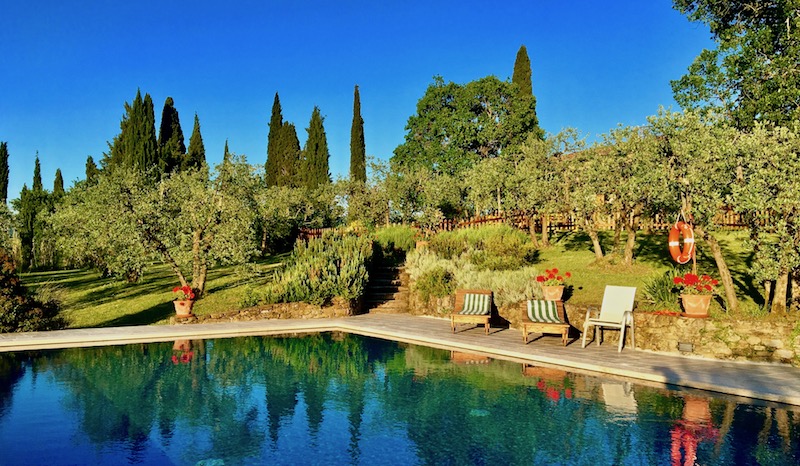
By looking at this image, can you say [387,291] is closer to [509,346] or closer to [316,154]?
[509,346]

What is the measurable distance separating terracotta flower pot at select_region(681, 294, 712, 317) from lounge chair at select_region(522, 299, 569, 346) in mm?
2501

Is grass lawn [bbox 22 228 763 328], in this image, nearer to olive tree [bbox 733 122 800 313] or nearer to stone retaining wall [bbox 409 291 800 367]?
stone retaining wall [bbox 409 291 800 367]

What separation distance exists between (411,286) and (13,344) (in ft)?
36.9

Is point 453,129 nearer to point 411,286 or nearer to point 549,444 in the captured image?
point 411,286

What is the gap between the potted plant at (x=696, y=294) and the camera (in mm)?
11367

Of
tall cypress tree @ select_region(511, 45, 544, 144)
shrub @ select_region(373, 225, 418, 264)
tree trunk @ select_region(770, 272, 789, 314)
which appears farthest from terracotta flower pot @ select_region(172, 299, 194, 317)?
tall cypress tree @ select_region(511, 45, 544, 144)

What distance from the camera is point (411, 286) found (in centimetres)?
1888

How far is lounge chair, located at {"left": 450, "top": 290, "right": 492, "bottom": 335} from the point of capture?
14469mm

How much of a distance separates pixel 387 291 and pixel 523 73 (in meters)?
38.0

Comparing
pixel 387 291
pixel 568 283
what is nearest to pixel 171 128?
pixel 387 291

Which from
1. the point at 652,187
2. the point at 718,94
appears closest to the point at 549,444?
the point at 652,187

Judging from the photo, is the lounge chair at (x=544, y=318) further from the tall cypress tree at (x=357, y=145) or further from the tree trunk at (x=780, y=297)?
the tall cypress tree at (x=357, y=145)

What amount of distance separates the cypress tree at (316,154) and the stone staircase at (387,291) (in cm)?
3378

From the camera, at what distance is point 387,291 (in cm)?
2044
